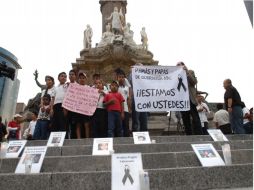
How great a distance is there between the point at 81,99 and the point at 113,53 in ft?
45.9

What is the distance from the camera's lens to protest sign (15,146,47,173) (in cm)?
570

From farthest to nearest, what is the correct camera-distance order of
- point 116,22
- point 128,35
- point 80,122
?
1. point 128,35
2. point 116,22
3. point 80,122

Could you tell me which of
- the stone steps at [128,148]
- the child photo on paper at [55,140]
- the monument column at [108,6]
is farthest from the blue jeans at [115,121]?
the monument column at [108,6]

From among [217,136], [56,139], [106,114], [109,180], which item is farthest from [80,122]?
[109,180]

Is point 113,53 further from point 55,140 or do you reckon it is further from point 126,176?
point 126,176

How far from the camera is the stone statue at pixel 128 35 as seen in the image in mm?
26066

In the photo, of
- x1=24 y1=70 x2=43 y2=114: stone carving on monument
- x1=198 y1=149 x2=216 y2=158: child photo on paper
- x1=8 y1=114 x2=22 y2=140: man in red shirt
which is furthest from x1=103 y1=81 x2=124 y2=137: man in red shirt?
x1=24 y1=70 x2=43 y2=114: stone carving on monument

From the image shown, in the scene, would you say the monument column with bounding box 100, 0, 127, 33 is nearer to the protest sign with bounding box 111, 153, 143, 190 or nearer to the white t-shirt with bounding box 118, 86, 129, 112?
the white t-shirt with bounding box 118, 86, 129, 112

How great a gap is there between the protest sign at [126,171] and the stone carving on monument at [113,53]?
16811 mm

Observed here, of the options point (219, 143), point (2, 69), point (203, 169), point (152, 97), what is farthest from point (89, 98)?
point (203, 169)

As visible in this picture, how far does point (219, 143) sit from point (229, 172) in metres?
2.13

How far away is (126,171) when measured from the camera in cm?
495

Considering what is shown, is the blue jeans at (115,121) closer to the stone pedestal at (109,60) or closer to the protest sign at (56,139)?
the protest sign at (56,139)

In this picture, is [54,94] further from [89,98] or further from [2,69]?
[2,69]
